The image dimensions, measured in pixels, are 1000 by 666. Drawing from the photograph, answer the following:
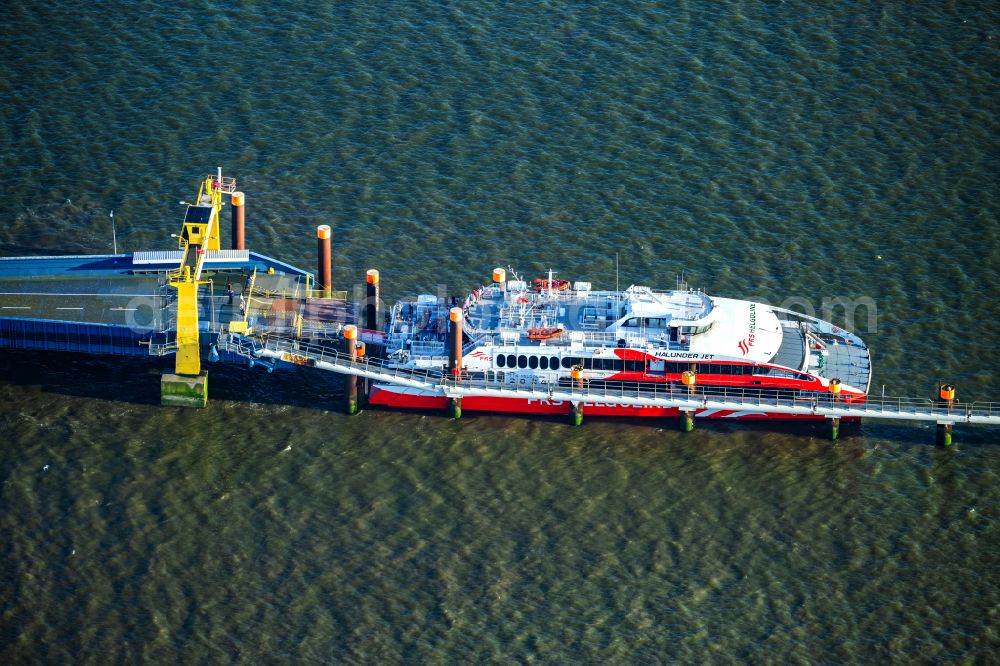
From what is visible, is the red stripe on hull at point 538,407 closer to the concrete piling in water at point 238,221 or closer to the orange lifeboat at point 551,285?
the orange lifeboat at point 551,285

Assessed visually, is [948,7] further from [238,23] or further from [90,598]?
[90,598]

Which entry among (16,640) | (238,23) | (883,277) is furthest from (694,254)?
(16,640)

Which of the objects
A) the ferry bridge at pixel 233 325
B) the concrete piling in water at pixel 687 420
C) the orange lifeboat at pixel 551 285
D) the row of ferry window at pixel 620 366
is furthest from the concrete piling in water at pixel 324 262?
the concrete piling in water at pixel 687 420

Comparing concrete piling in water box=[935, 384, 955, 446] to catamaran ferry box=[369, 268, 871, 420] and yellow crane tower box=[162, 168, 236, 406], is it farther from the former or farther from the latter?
yellow crane tower box=[162, 168, 236, 406]

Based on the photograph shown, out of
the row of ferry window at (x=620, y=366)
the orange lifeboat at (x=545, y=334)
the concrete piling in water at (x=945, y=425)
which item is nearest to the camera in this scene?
the concrete piling in water at (x=945, y=425)

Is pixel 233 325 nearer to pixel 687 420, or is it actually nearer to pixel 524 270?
pixel 524 270

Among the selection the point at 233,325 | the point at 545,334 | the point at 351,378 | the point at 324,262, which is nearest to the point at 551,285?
the point at 545,334

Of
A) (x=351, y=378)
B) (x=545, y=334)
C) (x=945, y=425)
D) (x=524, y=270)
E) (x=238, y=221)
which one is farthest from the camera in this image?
(x=524, y=270)
